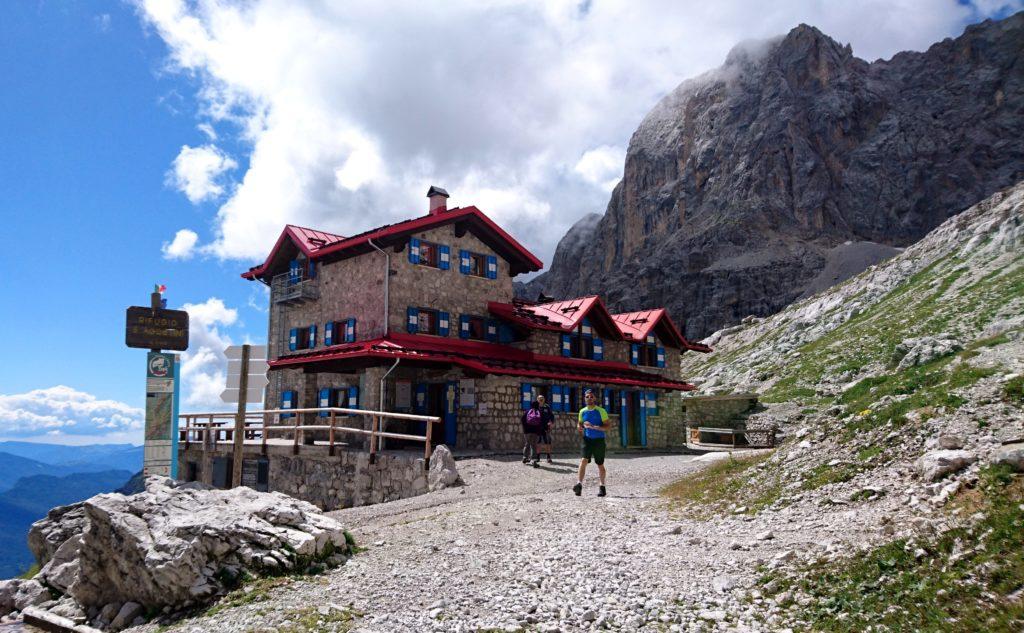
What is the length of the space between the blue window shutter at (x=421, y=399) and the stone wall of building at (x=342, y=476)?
584 centimetres

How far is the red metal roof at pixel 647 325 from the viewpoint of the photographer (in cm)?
3594

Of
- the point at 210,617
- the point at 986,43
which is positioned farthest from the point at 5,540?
the point at 986,43

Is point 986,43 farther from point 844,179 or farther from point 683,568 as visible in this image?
point 683,568

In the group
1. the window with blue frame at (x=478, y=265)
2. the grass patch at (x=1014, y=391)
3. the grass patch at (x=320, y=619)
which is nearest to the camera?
the grass patch at (x=320, y=619)

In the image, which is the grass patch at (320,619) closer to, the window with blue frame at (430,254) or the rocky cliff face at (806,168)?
the window with blue frame at (430,254)

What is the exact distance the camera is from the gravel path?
293 inches

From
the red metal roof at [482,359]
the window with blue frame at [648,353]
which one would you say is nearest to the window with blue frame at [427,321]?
the red metal roof at [482,359]

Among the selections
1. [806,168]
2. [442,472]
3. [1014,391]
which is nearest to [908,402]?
[1014,391]

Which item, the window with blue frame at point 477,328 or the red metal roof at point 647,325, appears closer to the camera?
the window with blue frame at point 477,328

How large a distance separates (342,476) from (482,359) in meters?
7.79

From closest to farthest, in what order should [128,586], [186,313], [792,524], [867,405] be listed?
[792,524] < [128,586] < [867,405] < [186,313]

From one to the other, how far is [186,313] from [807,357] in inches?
1575

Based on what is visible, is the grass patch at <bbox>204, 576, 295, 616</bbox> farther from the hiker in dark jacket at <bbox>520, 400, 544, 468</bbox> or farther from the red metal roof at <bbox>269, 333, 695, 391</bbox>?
the red metal roof at <bbox>269, 333, 695, 391</bbox>

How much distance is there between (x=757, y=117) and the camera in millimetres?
137500
